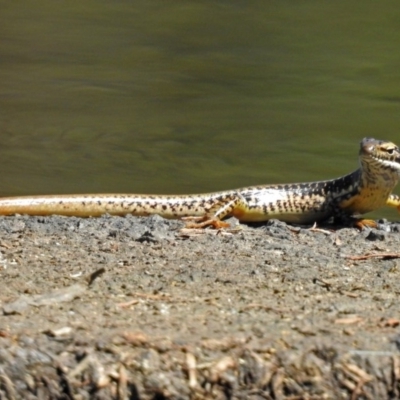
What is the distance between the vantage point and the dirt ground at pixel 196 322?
532 centimetres

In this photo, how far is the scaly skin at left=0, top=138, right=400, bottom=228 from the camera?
10.2 metres

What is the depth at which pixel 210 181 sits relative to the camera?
12555 millimetres

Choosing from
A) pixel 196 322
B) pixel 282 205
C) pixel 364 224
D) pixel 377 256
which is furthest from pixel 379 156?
pixel 196 322

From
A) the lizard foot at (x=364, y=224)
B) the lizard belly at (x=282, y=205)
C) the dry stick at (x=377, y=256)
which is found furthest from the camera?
the lizard belly at (x=282, y=205)

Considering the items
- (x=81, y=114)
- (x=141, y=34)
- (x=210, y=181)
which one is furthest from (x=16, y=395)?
(x=141, y=34)

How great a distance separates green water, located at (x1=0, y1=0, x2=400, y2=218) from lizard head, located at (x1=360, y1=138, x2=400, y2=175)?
8.21ft

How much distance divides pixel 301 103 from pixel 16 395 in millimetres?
11839

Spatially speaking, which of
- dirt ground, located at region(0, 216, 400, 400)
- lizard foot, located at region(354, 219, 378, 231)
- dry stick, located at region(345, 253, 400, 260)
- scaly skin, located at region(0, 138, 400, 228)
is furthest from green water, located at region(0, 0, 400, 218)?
dirt ground, located at region(0, 216, 400, 400)

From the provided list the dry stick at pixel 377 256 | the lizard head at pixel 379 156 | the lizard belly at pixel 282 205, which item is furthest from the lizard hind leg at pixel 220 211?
the dry stick at pixel 377 256

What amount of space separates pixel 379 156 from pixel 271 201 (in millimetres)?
1136

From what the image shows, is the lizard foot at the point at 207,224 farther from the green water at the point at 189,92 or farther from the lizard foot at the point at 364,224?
the green water at the point at 189,92

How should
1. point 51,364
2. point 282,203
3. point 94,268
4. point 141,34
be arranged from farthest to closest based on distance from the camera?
point 141,34
point 282,203
point 94,268
point 51,364

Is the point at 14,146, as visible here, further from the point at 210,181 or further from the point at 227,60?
the point at 227,60

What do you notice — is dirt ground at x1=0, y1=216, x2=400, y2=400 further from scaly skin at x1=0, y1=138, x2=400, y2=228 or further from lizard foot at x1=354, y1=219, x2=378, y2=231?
scaly skin at x1=0, y1=138, x2=400, y2=228
